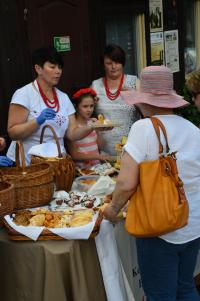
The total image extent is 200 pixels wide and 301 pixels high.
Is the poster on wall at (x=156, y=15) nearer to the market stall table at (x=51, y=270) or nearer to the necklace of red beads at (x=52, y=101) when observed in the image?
the necklace of red beads at (x=52, y=101)

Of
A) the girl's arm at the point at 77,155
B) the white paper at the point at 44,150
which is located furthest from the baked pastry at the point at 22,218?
the girl's arm at the point at 77,155

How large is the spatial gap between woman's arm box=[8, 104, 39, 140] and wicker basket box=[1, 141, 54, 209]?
1.12 feet

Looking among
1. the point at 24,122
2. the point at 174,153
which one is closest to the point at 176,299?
the point at 174,153

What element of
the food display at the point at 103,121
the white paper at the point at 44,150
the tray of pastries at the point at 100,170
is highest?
the food display at the point at 103,121

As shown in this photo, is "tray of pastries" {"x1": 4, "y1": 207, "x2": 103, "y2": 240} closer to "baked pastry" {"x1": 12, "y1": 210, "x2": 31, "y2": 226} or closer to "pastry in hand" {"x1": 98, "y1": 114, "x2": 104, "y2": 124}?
"baked pastry" {"x1": 12, "y1": 210, "x2": 31, "y2": 226}

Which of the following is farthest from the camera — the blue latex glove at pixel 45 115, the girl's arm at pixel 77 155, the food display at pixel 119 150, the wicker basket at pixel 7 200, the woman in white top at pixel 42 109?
the girl's arm at pixel 77 155

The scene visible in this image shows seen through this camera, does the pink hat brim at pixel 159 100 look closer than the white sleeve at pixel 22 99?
Yes

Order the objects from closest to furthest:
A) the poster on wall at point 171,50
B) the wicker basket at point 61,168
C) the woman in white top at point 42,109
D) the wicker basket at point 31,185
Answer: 1. the wicker basket at point 31,185
2. the wicker basket at point 61,168
3. the woman in white top at point 42,109
4. the poster on wall at point 171,50

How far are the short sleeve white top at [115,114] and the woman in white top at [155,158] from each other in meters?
1.42

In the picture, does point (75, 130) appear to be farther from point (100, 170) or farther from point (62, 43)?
point (62, 43)

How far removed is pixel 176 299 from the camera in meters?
2.79

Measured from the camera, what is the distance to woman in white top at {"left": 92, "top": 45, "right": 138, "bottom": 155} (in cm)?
412

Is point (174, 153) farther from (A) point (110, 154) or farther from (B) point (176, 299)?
(A) point (110, 154)

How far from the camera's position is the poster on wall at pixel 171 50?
6391mm
